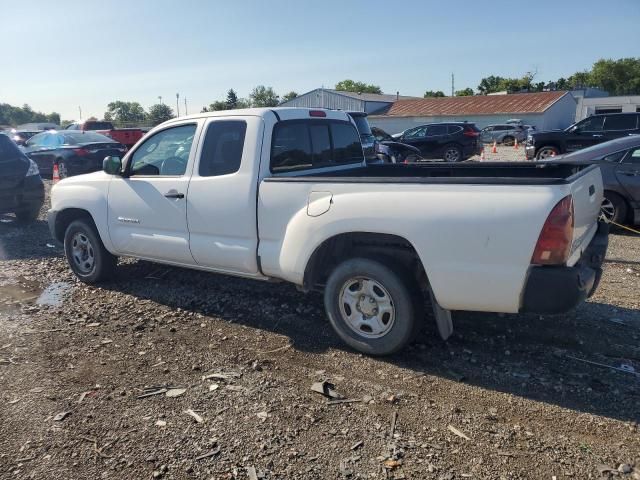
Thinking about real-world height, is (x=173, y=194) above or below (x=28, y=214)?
above

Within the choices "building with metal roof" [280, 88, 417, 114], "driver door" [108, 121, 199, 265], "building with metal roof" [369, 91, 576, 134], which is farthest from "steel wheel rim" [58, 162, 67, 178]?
"building with metal roof" [280, 88, 417, 114]

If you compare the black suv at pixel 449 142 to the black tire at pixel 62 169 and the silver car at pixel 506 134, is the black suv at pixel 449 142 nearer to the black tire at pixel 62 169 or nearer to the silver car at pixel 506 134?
the black tire at pixel 62 169

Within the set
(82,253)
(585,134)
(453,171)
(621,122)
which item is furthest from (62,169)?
(621,122)

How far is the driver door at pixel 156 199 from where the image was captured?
5.19 m

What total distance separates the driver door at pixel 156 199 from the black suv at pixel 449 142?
57.7ft

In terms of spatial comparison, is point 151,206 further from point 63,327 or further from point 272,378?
point 272,378

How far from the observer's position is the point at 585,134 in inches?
646

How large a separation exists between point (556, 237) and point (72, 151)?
48.5 feet

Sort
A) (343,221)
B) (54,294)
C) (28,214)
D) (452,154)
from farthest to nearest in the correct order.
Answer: (452,154)
(28,214)
(54,294)
(343,221)

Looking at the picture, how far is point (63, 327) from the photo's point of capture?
16.8 feet

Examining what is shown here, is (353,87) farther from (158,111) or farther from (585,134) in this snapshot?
(585,134)

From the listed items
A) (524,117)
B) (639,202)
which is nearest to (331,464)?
(639,202)

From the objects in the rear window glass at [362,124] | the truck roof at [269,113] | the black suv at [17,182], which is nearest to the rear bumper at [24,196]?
the black suv at [17,182]

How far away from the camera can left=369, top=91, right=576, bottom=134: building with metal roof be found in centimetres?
4606
